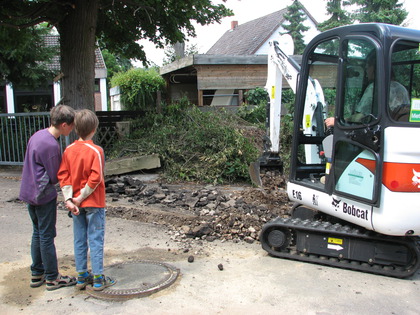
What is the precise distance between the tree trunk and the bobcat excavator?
5089 mm

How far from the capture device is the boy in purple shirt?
3506 millimetres

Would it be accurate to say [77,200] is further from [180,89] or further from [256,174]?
[180,89]

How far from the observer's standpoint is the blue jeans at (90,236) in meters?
3.58

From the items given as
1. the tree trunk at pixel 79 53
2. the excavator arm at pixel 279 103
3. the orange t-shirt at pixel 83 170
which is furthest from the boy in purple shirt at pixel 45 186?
the tree trunk at pixel 79 53

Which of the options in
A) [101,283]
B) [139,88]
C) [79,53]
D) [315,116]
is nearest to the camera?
[101,283]

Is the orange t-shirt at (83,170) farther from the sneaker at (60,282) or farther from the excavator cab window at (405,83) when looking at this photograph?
the excavator cab window at (405,83)

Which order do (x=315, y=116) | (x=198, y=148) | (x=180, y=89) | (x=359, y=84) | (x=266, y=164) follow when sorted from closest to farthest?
(x=359, y=84) < (x=315, y=116) < (x=266, y=164) < (x=198, y=148) < (x=180, y=89)

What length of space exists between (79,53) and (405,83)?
652 centimetres

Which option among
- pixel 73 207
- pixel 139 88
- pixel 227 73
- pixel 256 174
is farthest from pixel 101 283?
pixel 139 88

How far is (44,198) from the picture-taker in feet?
11.6

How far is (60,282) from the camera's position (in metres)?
3.74

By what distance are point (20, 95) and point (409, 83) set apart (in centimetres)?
2480

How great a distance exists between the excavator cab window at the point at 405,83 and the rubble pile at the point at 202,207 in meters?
2.54

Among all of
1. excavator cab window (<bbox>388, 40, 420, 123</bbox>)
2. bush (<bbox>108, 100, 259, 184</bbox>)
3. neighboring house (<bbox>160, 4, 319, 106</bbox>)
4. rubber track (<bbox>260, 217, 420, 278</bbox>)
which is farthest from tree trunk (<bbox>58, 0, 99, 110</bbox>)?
excavator cab window (<bbox>388, 40, 420, 123</bbox>)
